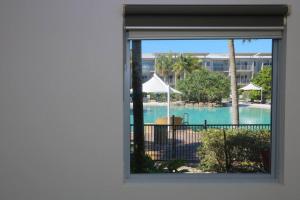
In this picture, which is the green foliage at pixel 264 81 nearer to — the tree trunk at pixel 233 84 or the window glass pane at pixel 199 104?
the window glass pane at pixel 199 104

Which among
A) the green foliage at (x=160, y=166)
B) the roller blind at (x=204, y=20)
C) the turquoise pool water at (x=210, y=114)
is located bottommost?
the green foliage at (x=160, y=166)

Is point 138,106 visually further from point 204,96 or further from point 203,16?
point 203,16

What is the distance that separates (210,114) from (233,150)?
37 centimetres

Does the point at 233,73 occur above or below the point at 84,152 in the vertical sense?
above

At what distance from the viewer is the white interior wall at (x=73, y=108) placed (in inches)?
84.4

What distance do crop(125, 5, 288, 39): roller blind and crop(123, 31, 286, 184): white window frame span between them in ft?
0.46

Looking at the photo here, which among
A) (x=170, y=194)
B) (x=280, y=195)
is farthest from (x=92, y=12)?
(x=280, y=195)

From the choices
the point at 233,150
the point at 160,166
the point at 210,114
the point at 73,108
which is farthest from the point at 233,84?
the point at 73,108

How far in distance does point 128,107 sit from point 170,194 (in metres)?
0.69

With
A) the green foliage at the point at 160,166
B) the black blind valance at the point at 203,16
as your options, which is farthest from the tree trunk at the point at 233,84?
the green foliage at the point at 160,166

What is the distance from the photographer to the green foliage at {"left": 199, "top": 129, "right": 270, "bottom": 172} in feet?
7.91

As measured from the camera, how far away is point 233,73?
235 centimetres

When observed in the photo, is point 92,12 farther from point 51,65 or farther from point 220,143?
point 220,143

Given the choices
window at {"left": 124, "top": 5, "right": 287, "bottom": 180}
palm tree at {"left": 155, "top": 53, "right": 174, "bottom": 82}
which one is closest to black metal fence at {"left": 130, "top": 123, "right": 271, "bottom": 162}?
window at {"left": 124, "top": 5, "right": 287, "bottom": 180}
